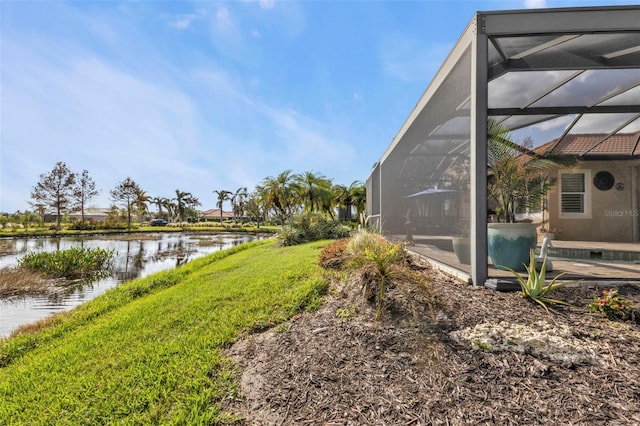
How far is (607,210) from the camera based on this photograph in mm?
7758

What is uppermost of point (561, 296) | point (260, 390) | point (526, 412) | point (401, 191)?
point (401, 191)

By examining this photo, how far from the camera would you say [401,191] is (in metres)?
8.07

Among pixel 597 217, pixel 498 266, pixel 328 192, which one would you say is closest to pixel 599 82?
pixel 498 266

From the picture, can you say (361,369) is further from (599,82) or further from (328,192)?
(328,192)

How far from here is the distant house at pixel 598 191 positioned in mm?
7168

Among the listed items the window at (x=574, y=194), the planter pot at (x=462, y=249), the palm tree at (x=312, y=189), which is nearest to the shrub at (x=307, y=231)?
the window at (x=574, y=194)

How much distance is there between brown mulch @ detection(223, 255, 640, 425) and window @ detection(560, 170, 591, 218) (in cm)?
600

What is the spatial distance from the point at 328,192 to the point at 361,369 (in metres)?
26.2

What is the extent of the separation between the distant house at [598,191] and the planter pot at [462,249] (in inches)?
157

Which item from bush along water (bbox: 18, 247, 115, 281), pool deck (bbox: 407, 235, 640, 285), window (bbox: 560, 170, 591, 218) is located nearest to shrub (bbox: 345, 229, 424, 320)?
pool deck (bbox: 407, 235, 640, 285)

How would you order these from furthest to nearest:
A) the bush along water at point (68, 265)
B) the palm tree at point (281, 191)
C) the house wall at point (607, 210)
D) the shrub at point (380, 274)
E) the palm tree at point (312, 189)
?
the palm tree at point (281, 191), the palm tree at point (312, 189), the bush along water at point (68, 265), the house wall at point (607, 210), the shrub at point (380, 274)

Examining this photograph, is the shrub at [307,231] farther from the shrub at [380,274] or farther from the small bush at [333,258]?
the shrub at [380,274]

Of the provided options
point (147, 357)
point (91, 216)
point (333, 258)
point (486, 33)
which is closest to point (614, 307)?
point (486, 33)

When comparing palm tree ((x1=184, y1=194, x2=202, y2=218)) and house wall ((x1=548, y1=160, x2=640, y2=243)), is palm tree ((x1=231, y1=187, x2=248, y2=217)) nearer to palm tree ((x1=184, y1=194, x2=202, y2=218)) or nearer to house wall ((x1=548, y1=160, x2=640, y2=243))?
palm tree ((x1=184, y1=194, x2=202, y2=218))
